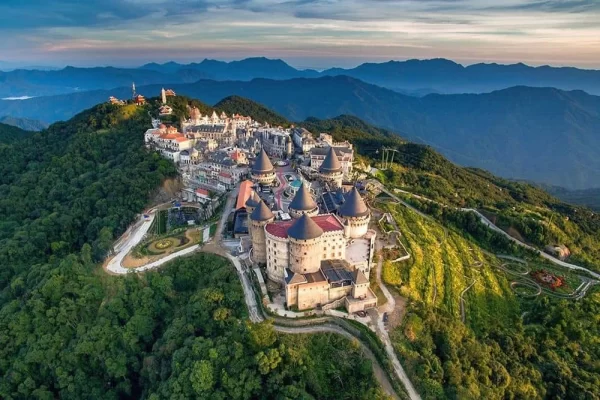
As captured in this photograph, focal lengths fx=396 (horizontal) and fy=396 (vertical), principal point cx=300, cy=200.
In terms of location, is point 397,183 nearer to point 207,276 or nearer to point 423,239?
point 423,239

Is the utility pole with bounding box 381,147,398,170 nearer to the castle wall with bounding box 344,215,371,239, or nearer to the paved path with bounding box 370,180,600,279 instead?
the paved path with bounding box 370,180,600,279

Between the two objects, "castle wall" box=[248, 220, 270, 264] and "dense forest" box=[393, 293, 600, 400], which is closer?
"dense forest" box=[393, 293, 600, 400]

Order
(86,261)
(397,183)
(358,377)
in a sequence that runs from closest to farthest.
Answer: (358,377) → (86,261) → (397,183)

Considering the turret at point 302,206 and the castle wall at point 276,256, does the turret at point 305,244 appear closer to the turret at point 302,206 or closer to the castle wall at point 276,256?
the castle wall at point 276,256

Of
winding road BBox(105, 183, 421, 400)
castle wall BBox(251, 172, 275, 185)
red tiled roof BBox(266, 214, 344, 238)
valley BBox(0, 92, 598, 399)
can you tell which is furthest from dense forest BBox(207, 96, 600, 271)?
winding road BBox(105, 183, 421, 400)

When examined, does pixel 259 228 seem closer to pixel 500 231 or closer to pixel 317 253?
pixel 317 253

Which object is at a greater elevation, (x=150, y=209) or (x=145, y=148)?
(x=145, y=148)

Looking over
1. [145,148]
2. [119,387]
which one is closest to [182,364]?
[119,387]
